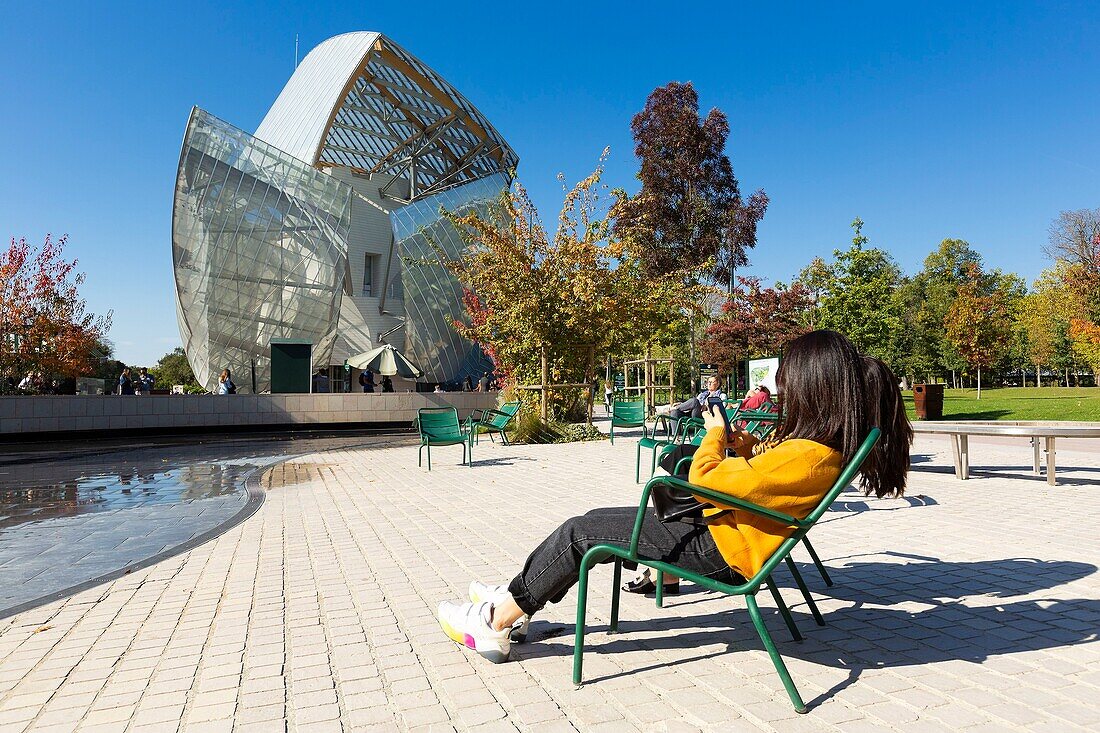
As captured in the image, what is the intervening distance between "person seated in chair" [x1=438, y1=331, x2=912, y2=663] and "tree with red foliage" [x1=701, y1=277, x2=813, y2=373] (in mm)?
28701

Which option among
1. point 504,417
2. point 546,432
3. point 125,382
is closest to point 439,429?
point 504,417

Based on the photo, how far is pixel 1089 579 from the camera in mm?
4117

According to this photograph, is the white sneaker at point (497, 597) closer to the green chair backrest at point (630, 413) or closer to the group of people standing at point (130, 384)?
the green chair backrest at point (630, 413)

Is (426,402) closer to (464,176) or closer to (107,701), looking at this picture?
(107,701)

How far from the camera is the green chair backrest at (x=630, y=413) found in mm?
13852

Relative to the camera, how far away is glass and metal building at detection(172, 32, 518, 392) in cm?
3197

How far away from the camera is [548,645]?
3242 mm

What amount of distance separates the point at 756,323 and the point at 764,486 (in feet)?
99.0

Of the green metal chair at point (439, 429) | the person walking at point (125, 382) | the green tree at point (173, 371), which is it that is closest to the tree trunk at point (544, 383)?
the green metal chair at point (439, 429)

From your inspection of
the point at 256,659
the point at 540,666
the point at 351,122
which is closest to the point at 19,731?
the point at 256,659

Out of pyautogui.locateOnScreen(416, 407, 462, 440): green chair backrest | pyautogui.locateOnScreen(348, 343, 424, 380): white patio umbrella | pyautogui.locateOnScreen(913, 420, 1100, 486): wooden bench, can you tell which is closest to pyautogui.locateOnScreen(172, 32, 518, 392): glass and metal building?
pyautogui.locateOnScreen(348, 343, 424, 380): white patio umbrella

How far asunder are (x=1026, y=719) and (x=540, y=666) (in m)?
1.80

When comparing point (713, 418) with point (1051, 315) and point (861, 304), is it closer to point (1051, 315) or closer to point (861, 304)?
point (861, 304)

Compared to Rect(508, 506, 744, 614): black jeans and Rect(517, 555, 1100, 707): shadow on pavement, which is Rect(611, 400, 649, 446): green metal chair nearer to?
Rect(517, 555, 1100, 707): shadow on pavement
